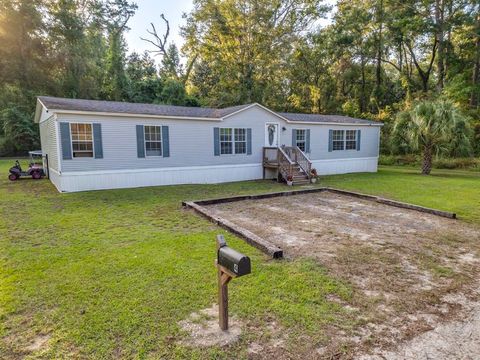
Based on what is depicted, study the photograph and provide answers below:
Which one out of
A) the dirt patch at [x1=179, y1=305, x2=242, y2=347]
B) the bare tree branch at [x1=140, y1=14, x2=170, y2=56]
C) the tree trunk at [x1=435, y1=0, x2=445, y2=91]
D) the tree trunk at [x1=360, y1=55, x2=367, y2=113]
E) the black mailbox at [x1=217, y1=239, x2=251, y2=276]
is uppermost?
the bare tree branch at [x1=140, y1=14, x2=170, y2=56]

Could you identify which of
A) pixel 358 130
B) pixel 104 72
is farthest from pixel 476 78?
pixel 104 72

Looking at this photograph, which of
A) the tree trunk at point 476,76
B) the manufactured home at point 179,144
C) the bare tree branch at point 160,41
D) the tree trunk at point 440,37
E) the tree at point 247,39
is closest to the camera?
the manufactured home at point 179,144

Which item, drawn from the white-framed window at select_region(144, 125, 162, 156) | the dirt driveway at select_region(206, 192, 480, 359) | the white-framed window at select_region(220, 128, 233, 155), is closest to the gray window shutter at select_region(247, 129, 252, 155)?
the white-framed window at select_region(220, 128, 233, 155)

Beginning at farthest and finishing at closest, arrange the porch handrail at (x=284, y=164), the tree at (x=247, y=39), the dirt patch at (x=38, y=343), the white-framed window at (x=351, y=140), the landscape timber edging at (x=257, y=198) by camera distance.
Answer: the tree at (x=247, y=39) → the white-framed window at (x=351, y=140) → the porch handrail at (x=284, y=164) → the landscape timber edging at (x=257, y=198) → the dirt patch at (x=38, y=343)

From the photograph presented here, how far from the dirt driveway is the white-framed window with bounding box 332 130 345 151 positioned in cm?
779

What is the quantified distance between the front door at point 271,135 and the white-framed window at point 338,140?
3.55 m

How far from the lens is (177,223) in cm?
602

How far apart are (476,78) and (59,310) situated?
2787 cm

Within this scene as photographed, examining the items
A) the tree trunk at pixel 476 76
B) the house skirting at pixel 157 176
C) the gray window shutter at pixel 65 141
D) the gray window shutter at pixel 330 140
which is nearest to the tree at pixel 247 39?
the tree trunk at pixel 476 76

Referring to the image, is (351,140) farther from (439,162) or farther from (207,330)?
(207,330)

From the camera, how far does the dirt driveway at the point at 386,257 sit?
106 inches

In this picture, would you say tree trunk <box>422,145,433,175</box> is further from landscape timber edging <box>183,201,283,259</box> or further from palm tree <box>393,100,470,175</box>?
landscape timber edging <box>183,201,283,259</box>

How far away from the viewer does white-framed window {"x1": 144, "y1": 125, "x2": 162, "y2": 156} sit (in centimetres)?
1072

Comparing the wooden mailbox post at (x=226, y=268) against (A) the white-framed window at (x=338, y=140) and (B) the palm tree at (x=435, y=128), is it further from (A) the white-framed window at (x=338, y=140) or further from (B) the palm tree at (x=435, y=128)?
(B) the palm tree at (x=435, y=128)
